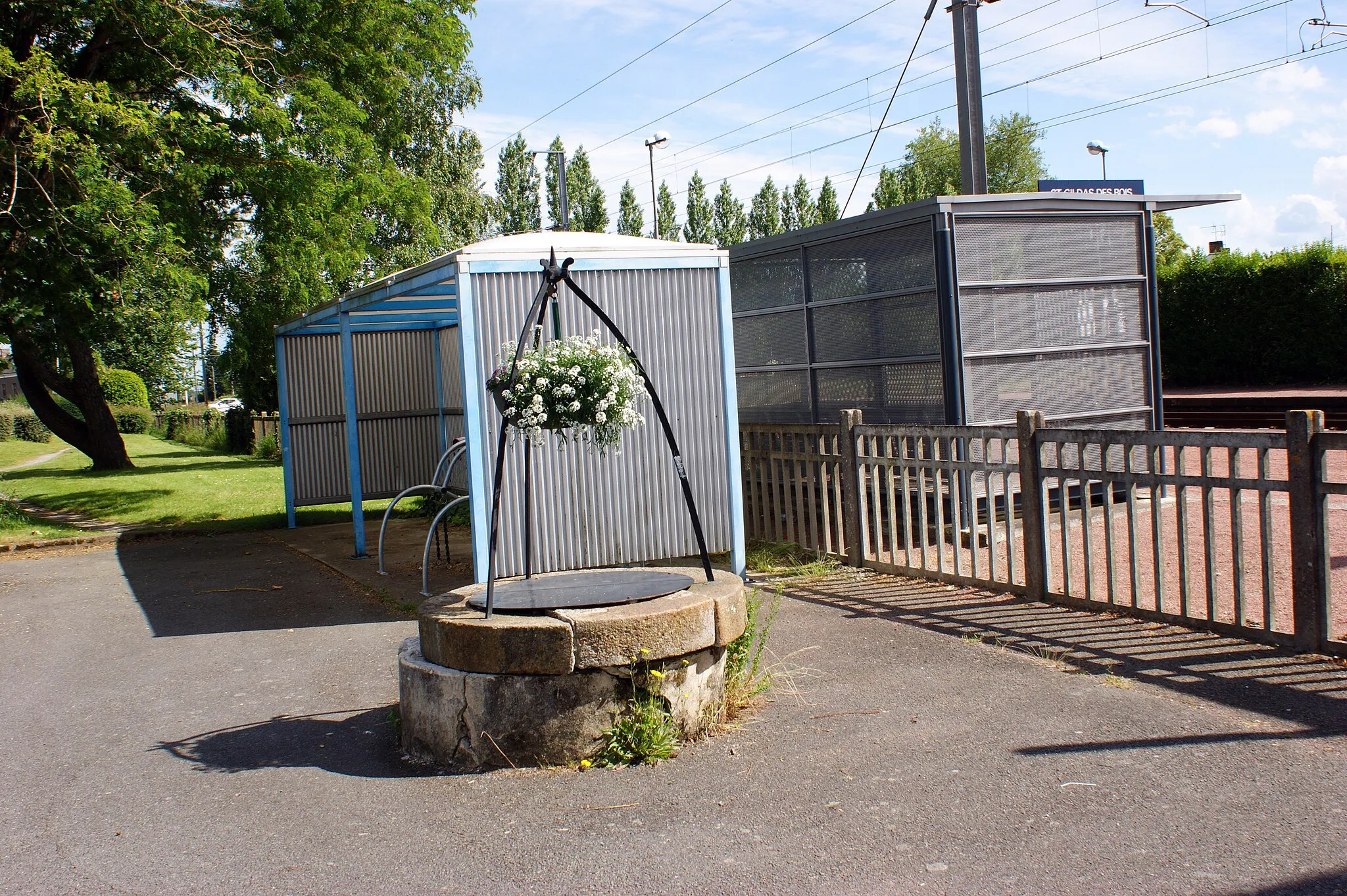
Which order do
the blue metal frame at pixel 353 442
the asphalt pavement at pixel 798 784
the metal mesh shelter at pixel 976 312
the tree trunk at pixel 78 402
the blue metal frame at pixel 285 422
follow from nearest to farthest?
the asphalt pavement at pixel 798 784, the metal mesh shelter at pixel 976 312, the blue metal frame at pixel 353 442, the blue metal frame at pixel 285 422, the tree trunk at pixel 78 402

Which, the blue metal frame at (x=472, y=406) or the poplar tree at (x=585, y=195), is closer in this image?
the blue metal frame at (x=472, y=406)

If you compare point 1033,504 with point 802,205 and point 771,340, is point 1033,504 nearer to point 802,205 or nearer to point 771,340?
point 771,340

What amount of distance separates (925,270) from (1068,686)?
5.16 m

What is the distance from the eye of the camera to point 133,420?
51375 mm

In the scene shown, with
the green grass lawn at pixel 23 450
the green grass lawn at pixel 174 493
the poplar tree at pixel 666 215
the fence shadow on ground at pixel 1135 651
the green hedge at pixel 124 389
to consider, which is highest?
the poplar tree at pixel 666 215

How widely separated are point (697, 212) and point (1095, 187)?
36411mm

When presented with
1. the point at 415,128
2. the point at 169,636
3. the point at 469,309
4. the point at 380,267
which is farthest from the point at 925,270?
the point at 415,128

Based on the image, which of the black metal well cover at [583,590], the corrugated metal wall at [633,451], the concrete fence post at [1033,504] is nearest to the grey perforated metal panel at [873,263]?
the corrugated metal wall at [633,451]

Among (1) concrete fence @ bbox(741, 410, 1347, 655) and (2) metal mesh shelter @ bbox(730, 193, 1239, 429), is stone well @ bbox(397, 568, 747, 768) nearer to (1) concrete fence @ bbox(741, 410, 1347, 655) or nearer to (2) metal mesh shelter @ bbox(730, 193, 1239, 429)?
(1) concrete fence @ bbox(741, 410, 1347, 655)

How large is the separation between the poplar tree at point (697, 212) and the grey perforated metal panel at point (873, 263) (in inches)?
1406

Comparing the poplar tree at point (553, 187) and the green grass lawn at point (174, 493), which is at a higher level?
the poplar tree at point (553, 187)

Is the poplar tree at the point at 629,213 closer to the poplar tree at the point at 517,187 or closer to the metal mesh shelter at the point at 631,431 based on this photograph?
the poplar tree at the point at 517,187

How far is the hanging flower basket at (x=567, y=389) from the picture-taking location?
5180mm

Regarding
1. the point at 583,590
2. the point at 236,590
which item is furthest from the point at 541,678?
the point at 236,590
